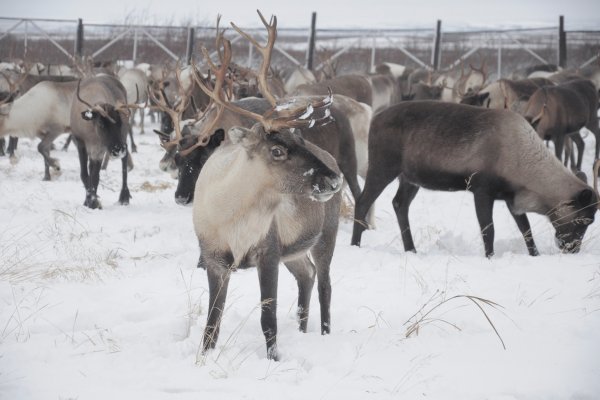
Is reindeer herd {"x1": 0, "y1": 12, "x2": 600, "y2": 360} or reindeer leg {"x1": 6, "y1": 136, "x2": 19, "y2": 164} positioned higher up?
reindeer herd {"x1": 0, "y1": 12, "x2": 600, "y2": 360}

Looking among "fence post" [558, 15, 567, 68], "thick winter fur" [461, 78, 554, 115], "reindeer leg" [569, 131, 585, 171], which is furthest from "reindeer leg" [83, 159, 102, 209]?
"fence post" [558, 15, 567, 68]

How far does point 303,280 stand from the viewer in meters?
3.96

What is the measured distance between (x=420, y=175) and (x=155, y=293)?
2.50m

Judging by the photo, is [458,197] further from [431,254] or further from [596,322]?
[596,322]

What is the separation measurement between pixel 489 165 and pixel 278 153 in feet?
9.17

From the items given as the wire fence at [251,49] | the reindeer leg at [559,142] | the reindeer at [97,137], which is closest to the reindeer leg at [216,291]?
the reindeer at [97,137]

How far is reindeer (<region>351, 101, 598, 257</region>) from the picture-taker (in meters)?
5.49

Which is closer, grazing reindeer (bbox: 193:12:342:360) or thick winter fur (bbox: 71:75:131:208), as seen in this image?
grazing reindeer (bbox: 193:12:342:360)

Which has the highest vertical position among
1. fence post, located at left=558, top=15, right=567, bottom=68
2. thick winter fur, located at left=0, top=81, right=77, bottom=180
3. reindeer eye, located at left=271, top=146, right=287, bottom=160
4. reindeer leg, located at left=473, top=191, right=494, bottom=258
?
fence post, located at left=558, top=15, right=567, bottom=68

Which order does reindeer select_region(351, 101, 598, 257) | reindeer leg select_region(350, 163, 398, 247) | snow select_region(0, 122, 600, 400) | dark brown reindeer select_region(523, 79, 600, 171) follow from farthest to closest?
dark brown reindeer select_region(523, 79, 600, 171) → reindeer leg select_region(350, 163, 398, 247) → reindeer select_region(351, 101, 598, 257) → snow select_region(0, 122, 600, 400)

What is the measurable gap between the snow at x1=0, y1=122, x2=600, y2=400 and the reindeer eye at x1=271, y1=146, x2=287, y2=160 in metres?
0.96

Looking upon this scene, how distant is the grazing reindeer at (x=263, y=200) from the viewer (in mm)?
3213

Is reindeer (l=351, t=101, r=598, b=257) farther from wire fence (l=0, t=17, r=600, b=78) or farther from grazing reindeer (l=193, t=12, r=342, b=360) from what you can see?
wire fence (l=0, t=17, r=600, b=78)

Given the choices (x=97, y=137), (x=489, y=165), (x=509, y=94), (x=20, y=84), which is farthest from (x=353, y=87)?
(x=20, y=84)
